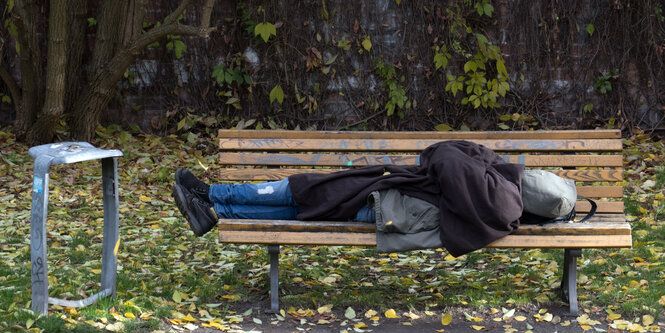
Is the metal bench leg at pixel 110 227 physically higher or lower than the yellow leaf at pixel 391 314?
higher

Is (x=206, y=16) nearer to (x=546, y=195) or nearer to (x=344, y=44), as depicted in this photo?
(x=344, y=44)

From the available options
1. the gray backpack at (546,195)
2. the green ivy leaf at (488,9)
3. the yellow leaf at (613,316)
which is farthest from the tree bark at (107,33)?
the yellow leaf at (613,316)

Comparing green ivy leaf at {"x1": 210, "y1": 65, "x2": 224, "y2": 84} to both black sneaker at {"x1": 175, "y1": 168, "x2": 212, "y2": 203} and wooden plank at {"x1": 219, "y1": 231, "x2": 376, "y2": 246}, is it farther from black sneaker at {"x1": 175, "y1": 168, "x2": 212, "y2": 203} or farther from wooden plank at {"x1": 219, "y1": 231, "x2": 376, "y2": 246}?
wooden plank at {"x1": 219, "y1": 231, "x2": 376, "y2": 246}

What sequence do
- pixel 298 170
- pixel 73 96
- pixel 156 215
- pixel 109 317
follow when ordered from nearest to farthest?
pixel 109 317, pixel 298 170, pixel 156 215, pixel 73 96

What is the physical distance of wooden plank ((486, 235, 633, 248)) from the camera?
3799mm

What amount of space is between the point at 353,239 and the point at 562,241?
1.01 m

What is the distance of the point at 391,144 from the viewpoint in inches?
188

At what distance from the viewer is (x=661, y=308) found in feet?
12.9

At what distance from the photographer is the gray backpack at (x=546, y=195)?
3846 mm

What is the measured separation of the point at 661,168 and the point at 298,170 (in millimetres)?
3764

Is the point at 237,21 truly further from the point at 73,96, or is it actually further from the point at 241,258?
the point at 241,258

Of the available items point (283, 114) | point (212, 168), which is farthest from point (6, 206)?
point (283, 114)

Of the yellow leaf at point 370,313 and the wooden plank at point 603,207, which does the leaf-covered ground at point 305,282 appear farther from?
the wooden plank at point 603,207

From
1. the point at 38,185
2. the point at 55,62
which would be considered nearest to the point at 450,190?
the point at 38,185
